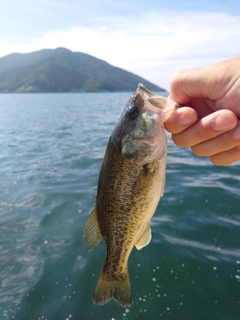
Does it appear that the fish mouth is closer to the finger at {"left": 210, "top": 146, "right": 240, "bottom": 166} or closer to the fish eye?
the fish eye

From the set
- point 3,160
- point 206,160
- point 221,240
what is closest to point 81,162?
point 3,160

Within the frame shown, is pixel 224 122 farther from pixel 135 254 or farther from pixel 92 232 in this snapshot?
pixel 135 254

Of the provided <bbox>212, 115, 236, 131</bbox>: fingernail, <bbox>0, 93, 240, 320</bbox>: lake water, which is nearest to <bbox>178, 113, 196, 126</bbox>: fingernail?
<bbox>212, 115, 236, 131</bbox>: fingernail

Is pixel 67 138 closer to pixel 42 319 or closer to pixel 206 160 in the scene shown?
pixel 206 160

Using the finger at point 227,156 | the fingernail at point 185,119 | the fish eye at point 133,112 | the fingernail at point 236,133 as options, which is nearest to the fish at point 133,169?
the fish eye at point 133,112

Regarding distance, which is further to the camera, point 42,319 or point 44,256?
point 44,256
